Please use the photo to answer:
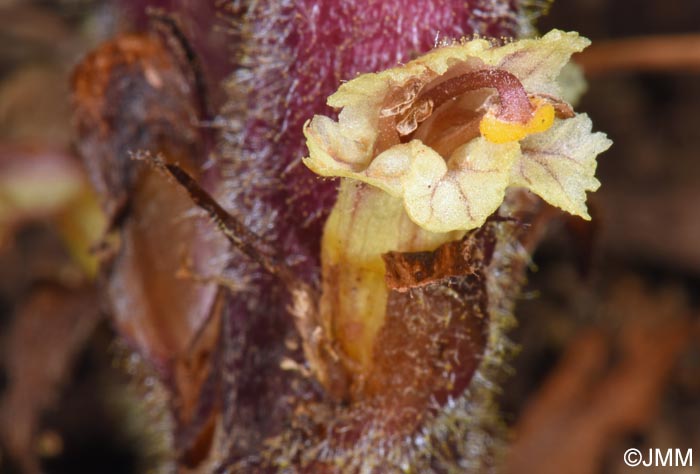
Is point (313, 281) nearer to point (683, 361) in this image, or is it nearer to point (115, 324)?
point (115, 324)

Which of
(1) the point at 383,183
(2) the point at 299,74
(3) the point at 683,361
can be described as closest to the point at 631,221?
(3) the point at 683,361

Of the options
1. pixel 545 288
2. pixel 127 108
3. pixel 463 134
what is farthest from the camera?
pixel 545 288

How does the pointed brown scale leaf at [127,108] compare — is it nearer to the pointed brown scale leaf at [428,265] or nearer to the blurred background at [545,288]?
the blurred background at [545,288]

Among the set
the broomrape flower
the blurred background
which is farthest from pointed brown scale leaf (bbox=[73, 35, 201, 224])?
the broomrape flower

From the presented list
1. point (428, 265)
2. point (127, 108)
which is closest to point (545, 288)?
point (127, 108)

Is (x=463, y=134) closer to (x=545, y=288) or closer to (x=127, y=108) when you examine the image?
(x=127, y=108)

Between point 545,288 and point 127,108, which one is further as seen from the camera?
point 545,288
